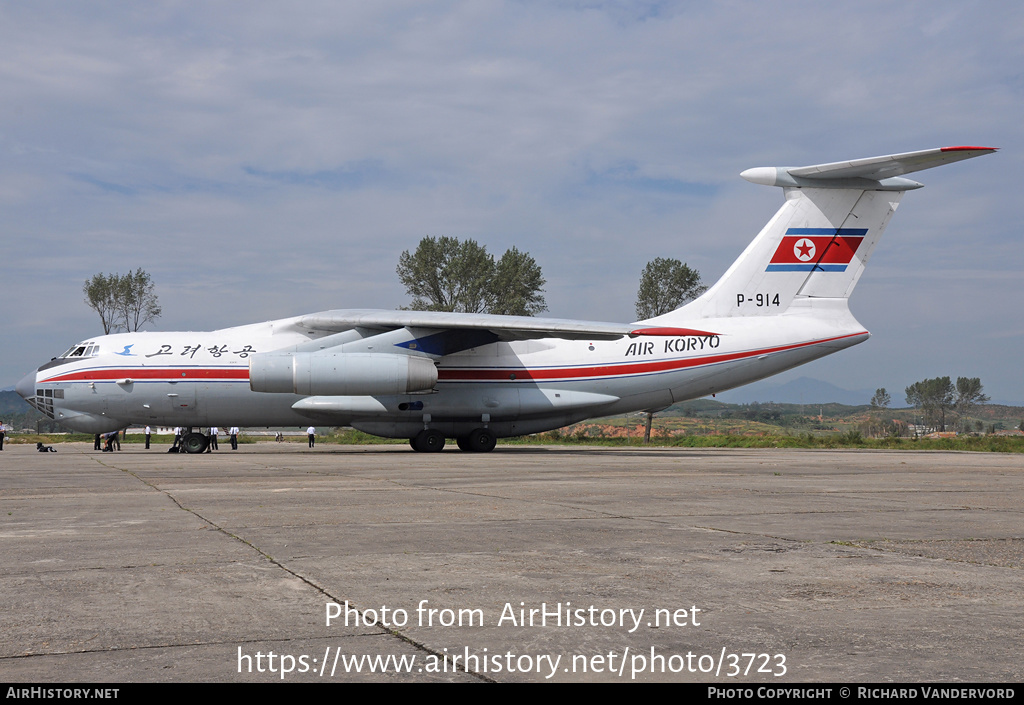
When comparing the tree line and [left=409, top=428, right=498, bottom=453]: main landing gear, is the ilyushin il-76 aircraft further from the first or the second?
the tree line

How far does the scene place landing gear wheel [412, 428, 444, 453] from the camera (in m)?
21.8

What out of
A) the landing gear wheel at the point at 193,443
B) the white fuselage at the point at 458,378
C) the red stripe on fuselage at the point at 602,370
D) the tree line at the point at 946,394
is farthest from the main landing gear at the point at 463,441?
the tree line at the point at 946,394

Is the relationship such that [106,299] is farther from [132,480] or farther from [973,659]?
[973,659]

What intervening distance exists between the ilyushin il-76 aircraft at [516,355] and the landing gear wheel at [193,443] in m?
0.04

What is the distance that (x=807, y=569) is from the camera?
4.55m

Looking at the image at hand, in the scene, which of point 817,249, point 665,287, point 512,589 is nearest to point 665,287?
point 665,287

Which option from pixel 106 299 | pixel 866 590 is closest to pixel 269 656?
pixel 866 590

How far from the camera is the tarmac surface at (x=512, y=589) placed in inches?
110

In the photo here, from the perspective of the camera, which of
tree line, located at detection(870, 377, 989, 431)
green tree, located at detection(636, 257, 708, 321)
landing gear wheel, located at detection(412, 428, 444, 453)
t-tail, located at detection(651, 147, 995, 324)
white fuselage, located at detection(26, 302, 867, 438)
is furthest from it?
tree line, located at detection(870, 377, 989, 431)

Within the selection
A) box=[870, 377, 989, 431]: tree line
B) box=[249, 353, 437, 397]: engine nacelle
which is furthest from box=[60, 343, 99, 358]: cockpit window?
box=[870, 377, 989, 431]: tree line

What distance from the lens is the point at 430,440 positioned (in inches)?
857

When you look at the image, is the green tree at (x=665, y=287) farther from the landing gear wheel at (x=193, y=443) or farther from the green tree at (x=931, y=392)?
the green tree at (x=931, y=392)

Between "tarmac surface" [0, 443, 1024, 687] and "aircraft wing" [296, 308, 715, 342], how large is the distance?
10772mm

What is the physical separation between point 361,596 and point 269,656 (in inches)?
36.4
